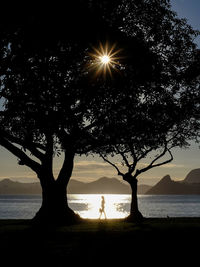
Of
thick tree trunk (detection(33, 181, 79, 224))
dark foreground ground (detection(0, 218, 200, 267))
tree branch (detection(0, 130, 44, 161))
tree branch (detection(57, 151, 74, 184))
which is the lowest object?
dark foreground ground (detection(0, 218, 200, 267))

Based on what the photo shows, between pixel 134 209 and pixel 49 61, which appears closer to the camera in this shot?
pixel 49 61

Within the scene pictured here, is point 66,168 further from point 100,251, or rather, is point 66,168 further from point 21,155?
point 100,251

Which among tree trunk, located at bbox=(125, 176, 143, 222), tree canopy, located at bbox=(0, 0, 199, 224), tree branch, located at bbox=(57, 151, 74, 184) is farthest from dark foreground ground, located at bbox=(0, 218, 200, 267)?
tree trunk, located at bbox=(125, 176, 143, 222)

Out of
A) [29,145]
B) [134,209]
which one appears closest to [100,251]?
[29,145]

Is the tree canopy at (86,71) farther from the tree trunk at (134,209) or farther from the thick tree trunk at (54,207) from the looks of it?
the tree trunk at (134,209)

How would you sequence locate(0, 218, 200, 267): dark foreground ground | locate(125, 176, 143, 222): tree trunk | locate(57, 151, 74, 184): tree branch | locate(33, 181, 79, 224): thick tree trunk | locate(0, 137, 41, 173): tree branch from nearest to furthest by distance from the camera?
locate(0, 218, 200, 267): dark foreground ground → locate(0, 137, 41, 173): tree branch → locate(33, 181, 79, 224): thick tree trunk → locate(57, 151, 74, 184): tree branch → locate(125, 176, 143, 222): tree trunk

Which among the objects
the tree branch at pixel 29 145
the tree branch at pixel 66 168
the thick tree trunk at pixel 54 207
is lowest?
the thick tree trunk at pixel 54 207

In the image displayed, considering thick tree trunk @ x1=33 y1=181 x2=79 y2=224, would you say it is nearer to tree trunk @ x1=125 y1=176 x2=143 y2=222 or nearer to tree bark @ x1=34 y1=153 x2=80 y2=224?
tree bark @ x1=34 y1=153 x2=80 y2=224

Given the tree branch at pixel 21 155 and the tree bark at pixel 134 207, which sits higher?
the tree branch at pixel 21 155

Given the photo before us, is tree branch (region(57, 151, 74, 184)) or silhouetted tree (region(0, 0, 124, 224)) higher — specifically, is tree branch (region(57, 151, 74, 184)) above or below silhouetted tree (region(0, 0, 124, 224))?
below

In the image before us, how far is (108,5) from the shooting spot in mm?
21828

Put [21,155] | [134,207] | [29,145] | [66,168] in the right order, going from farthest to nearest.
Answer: [134,207], [66,168], [29,145], [21,155]

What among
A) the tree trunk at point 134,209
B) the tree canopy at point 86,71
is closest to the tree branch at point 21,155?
the tree canopy at point 86,71

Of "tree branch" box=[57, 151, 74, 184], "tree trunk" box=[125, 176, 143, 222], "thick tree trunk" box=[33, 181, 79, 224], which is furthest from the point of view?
"tree trunk" box=[125, 176, 143, 222]
